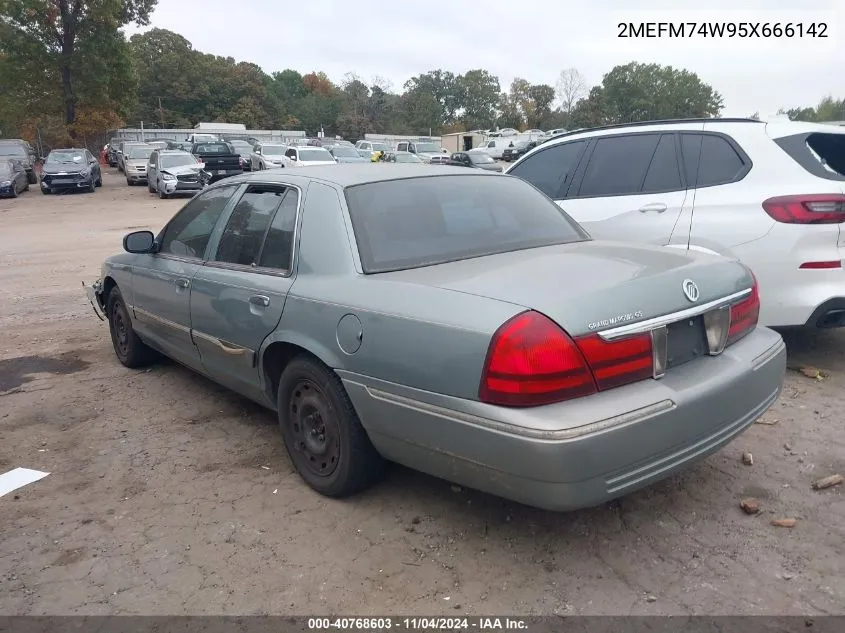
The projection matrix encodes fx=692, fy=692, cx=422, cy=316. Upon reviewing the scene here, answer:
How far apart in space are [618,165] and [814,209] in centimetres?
157

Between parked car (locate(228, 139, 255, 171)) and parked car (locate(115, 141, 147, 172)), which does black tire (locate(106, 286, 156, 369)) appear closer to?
parked car (locate(228, 139, 255, 171))

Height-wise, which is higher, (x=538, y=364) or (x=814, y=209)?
(x=814, y=209)

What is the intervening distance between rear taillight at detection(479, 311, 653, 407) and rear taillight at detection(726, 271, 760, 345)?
926mm

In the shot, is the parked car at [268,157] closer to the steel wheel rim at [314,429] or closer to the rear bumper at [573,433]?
the steel wheel rim at [314,429]

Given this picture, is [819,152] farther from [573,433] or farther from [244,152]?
[244,152]

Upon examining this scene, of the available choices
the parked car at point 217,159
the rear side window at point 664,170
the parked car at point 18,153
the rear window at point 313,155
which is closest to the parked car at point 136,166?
the parked car at point 217,159

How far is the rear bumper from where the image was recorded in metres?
2.47

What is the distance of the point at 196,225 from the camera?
4559 millimetres

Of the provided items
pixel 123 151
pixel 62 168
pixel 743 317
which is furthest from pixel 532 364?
pixel 123 151

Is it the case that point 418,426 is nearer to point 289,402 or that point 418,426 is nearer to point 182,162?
point 289,402

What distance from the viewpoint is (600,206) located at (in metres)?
5.59

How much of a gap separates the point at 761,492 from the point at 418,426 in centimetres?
182

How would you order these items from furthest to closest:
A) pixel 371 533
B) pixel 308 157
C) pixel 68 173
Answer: pixel 68 173 → pixel 308 157 → pixel 371 533

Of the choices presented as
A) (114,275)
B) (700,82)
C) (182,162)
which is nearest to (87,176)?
(182,162)
